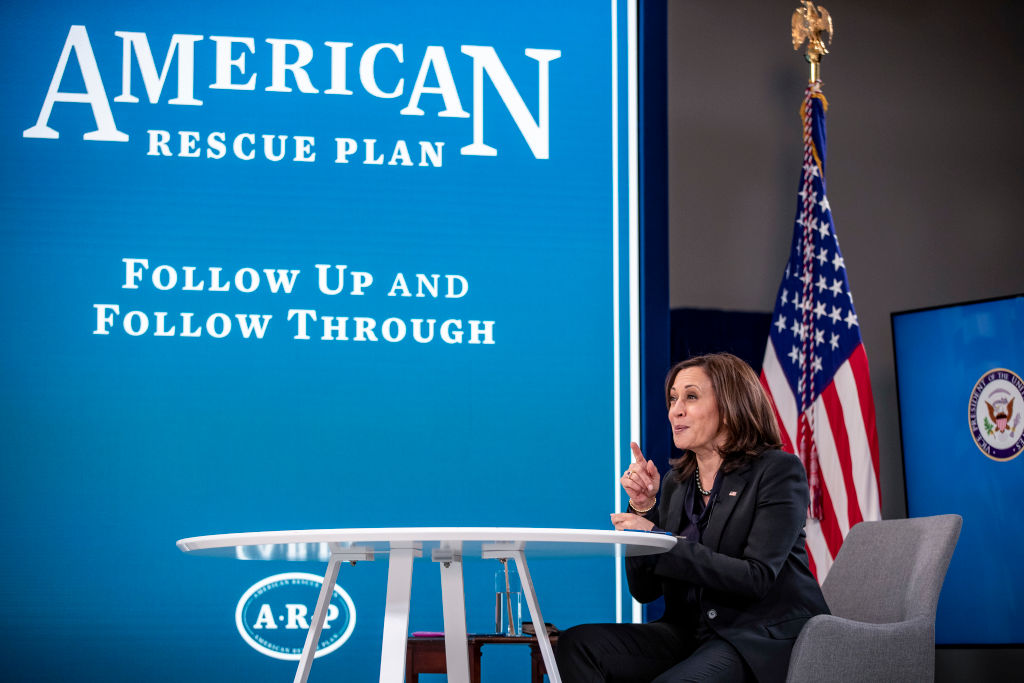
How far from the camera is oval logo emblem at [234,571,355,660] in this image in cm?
416

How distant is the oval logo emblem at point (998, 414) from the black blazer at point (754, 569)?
1.73 metres

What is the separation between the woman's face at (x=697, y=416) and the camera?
9.45 feet

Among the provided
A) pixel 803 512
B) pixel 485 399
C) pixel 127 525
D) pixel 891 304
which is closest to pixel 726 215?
pixel 891 304

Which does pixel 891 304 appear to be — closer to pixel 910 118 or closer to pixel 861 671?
pixel 910 118

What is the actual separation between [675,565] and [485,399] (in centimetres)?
198

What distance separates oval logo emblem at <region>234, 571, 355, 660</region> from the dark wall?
193cm

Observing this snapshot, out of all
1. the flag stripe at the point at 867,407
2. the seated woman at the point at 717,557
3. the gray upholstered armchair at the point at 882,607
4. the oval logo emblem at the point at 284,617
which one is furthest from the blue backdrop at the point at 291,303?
the seated woman at the point at 717,557

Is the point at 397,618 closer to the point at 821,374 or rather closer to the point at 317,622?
the point at 317,622

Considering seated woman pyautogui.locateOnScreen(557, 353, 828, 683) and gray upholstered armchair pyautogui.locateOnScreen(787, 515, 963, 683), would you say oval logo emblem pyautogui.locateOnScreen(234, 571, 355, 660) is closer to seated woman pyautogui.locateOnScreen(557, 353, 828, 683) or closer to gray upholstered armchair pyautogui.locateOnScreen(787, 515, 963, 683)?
seated woman pyautogui.locateOnScreen(557, 353, 828, 683)

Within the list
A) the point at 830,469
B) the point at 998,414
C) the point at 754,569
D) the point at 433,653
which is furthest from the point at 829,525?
the point at 754,569

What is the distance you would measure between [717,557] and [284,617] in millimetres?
2214

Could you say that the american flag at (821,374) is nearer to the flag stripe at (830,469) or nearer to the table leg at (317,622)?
the flag stripe at (830,469)

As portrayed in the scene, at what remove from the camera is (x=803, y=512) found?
265 centimetres

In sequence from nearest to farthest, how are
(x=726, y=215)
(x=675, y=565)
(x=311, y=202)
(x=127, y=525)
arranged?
(x=675, y=565)
(x=127, y=525)
(x=311, y=202)
(x=726, y=215)
